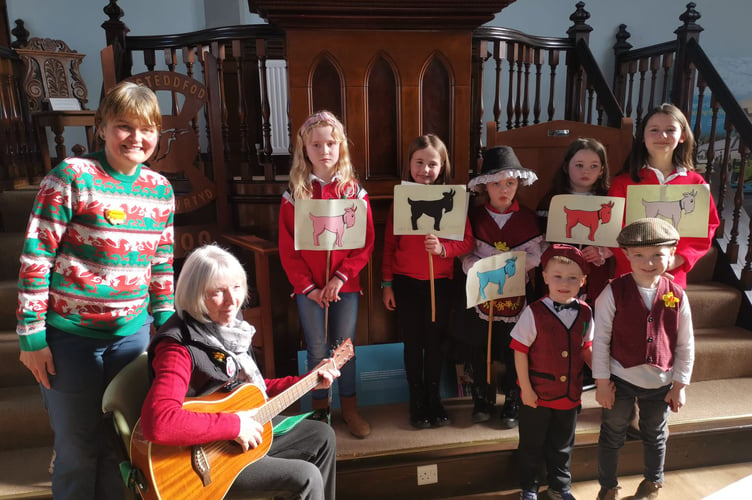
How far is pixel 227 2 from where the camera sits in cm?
487

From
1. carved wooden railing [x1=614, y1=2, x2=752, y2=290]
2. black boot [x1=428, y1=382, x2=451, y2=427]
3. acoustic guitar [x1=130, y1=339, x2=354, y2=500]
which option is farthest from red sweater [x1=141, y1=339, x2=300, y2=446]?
carved wooden railing [x1=614, y1=2, x2=752, y2=290]

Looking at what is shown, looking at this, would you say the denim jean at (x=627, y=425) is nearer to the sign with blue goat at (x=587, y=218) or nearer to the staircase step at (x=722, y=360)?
the sign with blue goat at (x=587, y=218)

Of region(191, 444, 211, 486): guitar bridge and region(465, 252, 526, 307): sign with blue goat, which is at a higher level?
region(465, 252, 526, 307): sign with blue goat

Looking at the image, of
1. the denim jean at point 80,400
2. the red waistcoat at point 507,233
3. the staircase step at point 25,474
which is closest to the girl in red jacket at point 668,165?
the red waistcoat at point 507,233

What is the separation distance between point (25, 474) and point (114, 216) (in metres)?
1.31

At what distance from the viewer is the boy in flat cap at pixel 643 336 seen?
164cm

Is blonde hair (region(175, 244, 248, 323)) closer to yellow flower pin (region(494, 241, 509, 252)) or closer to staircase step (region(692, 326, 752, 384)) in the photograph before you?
yellow flower pin (region(494, 241, 509, 252))

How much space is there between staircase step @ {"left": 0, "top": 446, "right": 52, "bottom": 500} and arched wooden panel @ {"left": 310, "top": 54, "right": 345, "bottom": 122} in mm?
1893

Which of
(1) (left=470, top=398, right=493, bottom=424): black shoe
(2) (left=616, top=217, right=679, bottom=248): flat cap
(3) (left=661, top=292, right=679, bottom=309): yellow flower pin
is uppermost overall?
(2) (left=616, top=217, right=679, bottom=248): flat cap

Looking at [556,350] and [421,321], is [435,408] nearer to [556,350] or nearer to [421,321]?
[421,321]

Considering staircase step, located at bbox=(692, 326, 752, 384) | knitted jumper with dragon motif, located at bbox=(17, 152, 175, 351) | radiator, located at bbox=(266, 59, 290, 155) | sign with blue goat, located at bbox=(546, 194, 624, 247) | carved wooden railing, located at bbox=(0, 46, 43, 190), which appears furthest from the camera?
radiator, located at bbox=(266, 59, 290, 155)

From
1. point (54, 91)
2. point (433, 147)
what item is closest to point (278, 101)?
point (54, 91)

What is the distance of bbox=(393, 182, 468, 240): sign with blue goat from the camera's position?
1929 millimetres

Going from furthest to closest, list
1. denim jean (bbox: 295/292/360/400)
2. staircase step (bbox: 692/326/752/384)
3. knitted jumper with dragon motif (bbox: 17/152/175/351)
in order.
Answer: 1. staircase step (bbox: 692/326/752/384)
2. denim jean (bbox: 295/292/360/400)
3. knitted jumper with dragon motif (bbox: 17/152/175/351)
